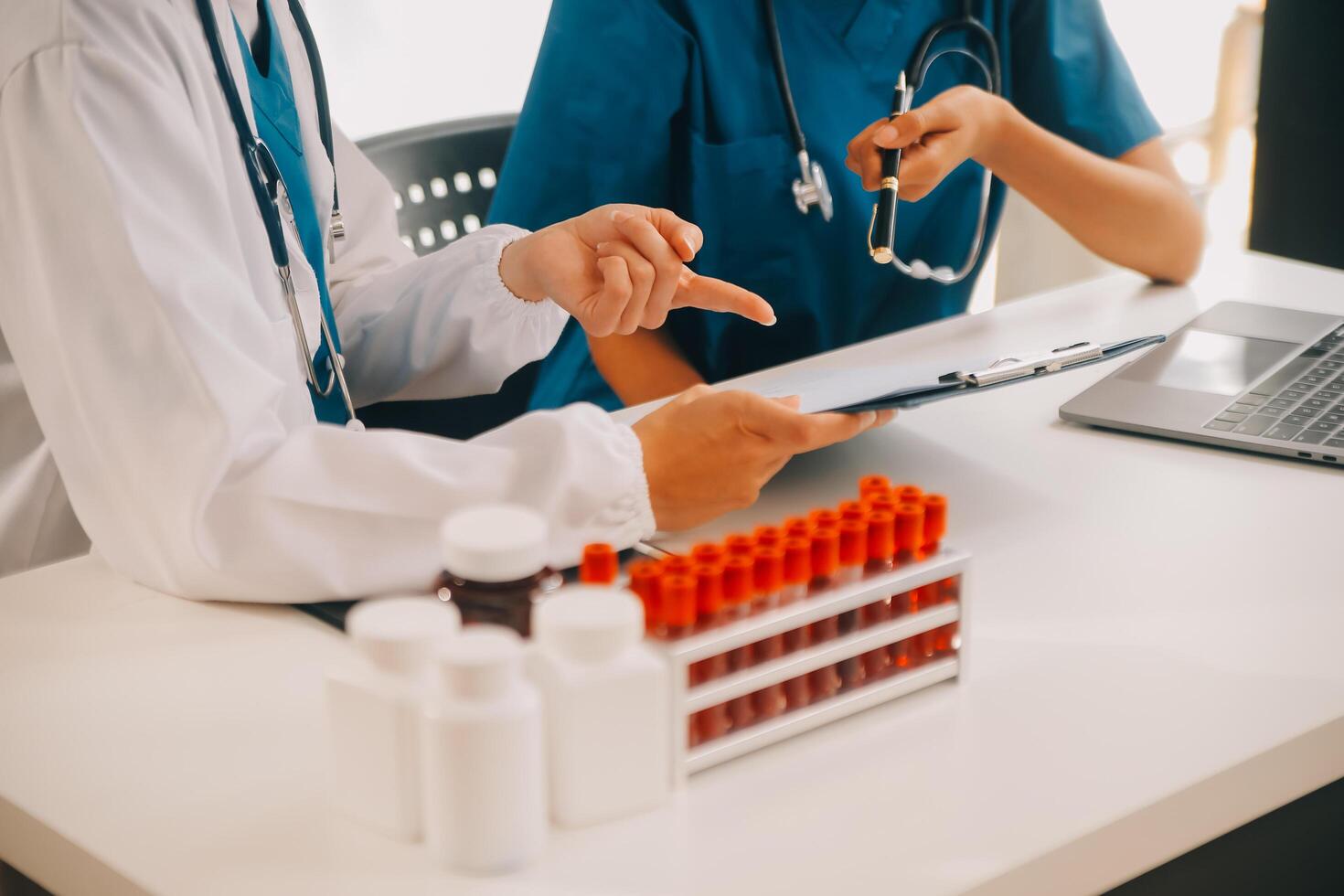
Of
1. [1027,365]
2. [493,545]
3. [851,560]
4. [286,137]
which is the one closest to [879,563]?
[851,560]

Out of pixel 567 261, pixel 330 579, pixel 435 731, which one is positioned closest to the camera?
pixel 435 731

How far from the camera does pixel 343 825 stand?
2.12 feet

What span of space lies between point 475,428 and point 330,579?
0.55m

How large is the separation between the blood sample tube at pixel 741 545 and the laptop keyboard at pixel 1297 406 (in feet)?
1.80

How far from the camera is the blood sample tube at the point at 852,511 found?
721 millimetres

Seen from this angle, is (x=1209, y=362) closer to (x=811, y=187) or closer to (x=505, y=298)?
(x=811, y=187)

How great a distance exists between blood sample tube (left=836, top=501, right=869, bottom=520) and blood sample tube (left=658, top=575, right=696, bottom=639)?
0.11 metres

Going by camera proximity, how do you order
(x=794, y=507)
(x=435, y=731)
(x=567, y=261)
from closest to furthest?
(x=435, y=731)
(x=794, y=507)
(x=567, y=261)

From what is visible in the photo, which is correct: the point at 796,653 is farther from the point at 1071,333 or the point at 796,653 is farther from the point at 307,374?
the point at 1071,333

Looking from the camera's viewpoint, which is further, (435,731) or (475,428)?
(475,428)

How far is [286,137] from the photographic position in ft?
3.58

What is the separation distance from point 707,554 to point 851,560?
8 cm

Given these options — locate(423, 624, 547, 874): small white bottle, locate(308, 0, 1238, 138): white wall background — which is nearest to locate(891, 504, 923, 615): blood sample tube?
locate(423, 624, 547, 874): small white bottle

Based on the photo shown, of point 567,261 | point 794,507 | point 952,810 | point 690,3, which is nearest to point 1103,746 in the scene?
point 952,810
